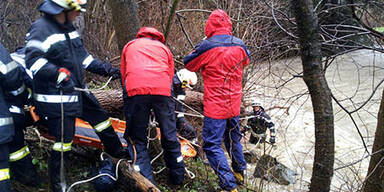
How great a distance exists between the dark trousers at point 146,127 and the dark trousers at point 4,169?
3.65ft

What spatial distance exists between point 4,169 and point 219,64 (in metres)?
2.33

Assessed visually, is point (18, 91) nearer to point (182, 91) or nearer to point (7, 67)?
point (7, 67)

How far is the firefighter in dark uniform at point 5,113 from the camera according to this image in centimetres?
264

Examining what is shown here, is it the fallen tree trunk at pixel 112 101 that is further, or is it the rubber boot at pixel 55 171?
the fallen tree trunk at pixel 112 101

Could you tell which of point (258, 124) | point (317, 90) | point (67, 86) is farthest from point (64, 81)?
point (258, 124)

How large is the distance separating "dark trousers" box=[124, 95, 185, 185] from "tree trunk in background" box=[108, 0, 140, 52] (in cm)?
83

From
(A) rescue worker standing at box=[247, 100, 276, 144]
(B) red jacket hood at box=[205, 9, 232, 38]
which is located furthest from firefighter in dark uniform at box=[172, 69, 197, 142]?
(A) rescue worker standing at box=[247, 100, 276, 144]

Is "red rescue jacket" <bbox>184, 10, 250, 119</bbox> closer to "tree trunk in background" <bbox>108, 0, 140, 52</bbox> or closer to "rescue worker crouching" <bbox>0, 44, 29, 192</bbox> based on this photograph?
"tree trunk in background" <bbox>108, 0, 140, 52</bbox>

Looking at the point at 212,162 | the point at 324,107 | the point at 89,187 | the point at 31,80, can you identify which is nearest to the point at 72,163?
the point at 89,187

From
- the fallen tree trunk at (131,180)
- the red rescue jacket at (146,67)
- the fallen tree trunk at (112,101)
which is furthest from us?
the fallen tree trunk at (112,101)

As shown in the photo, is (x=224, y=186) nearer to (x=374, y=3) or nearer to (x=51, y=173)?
(x=51, y=173)

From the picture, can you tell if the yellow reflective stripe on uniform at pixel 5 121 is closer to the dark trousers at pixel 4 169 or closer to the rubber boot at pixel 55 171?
the dark trousers at pixel 4 169

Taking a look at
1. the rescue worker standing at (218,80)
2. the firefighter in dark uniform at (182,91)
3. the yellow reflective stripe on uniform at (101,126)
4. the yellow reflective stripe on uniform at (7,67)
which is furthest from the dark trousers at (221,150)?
the yellow reflective stripe on uniform at (7,67)

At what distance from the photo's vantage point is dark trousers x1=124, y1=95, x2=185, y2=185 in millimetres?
3178
